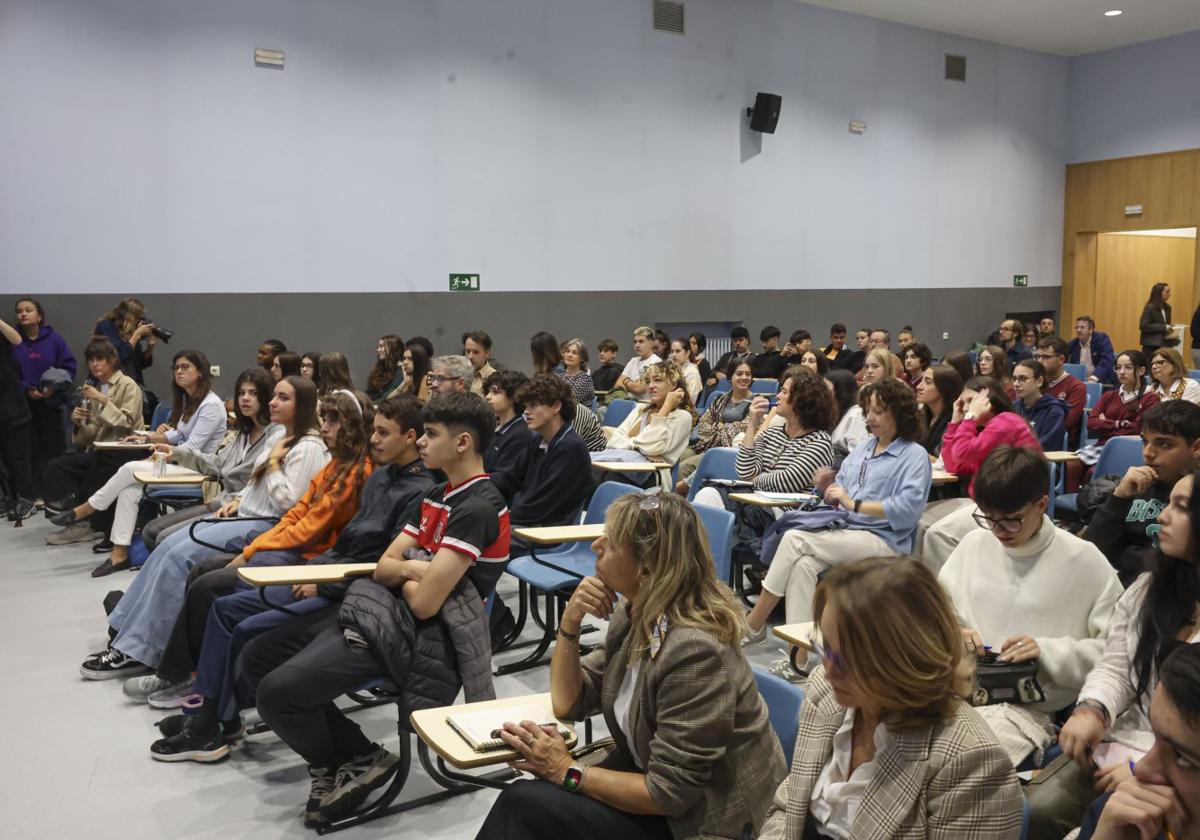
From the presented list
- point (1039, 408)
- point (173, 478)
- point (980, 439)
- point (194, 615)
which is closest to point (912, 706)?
point (194, 615)

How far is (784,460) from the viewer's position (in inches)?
195

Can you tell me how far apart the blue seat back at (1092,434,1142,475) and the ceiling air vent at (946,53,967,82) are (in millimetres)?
10123

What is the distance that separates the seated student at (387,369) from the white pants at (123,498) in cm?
231

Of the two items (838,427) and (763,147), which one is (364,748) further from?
(763,147)

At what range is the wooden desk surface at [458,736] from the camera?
212cm

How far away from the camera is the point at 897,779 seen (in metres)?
1.61

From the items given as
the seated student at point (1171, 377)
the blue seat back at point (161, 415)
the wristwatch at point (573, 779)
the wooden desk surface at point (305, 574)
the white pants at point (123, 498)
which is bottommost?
the white pants at point (123, 498)

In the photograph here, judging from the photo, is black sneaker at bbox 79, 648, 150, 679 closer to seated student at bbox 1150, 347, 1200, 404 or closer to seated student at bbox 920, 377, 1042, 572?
seated student at bbox 920, 377, 1042, 572

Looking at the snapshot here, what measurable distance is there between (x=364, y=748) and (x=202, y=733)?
0.74 m

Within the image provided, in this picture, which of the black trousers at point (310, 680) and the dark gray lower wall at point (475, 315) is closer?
the black trousers at point (310, 680)

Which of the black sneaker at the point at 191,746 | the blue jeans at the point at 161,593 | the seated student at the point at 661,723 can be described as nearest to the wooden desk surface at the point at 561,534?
the blue jeans at the point at 161,593

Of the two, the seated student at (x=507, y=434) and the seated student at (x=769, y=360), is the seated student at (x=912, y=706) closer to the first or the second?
the seated student at (x=507, y=434)

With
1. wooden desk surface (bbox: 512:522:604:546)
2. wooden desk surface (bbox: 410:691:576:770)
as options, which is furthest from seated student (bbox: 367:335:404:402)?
wooden desk surface (bbox: 410:691:576:770)

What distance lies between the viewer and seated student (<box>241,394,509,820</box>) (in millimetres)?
3021
